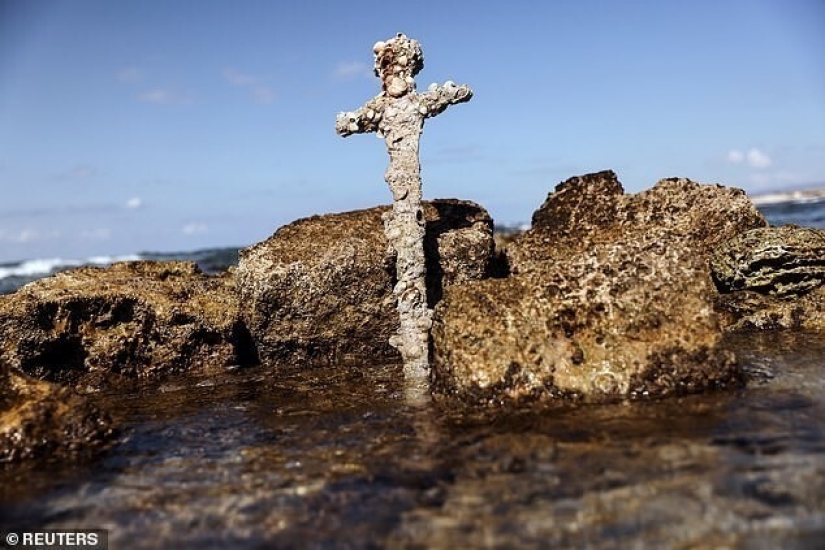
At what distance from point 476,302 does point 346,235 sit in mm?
3729

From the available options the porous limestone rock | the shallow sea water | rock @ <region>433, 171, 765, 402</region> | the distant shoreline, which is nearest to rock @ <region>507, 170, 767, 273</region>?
the porous limestone rock

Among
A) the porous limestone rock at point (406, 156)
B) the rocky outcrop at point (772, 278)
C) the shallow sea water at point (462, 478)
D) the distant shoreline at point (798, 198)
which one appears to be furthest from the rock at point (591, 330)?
the distant shoreline at point (798, 198)

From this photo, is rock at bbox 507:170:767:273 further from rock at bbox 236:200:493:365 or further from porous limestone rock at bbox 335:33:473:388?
porous limestone rock at bbox 335:33:473:388

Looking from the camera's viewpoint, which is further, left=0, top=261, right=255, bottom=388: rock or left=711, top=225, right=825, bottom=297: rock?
left=711, top=225, right=825, bottom=297: rock

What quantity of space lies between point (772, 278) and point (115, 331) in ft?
32.7

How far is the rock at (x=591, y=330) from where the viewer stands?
6.51 meters

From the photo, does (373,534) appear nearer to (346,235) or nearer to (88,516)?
(88,516)

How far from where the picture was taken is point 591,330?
6.69 metres

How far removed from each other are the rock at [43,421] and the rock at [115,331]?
9.82 ft

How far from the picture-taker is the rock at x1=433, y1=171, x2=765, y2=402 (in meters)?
6.51

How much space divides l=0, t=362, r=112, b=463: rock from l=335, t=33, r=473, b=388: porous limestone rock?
3.69 meters


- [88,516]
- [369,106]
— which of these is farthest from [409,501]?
[369,106]

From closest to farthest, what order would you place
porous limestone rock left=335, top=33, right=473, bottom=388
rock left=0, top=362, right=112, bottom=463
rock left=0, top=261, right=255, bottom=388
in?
rock left=0, top=362, right=112, bottom=463 < porous limestone rock left=335, top=33, right=473, bottom=388 < rock left=0, top=261, right=255, bottom=388

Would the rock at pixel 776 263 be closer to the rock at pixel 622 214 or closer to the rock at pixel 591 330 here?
the rock at pixel 622 214
